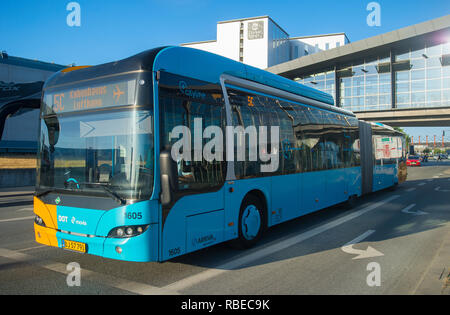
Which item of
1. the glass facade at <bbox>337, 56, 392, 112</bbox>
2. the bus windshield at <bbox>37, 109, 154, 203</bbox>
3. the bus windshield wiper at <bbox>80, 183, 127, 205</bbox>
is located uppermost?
the glass facade at <bbox>337, 56, 392, 112</bbox>

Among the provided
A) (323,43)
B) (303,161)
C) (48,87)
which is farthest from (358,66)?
(48,87)

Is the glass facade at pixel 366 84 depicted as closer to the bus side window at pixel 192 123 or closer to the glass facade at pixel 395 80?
the glass facade at pixel 395 80

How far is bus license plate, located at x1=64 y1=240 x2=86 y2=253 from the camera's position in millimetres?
4811

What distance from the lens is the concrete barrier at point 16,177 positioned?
2030 cm

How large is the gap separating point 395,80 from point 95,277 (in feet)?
152

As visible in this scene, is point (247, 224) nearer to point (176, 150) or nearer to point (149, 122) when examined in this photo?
point (176, 150)

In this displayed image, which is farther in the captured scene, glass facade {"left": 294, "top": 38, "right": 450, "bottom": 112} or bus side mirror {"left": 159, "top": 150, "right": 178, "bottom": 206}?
glass facade {"left": 294, "top": 38, "right": 450, "bottom": 112}

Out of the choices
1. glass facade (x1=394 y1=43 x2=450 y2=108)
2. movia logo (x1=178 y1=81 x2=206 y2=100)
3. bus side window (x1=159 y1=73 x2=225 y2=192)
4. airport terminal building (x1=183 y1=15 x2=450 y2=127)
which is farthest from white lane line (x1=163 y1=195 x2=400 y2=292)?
glass facade (x1=394 y1=43 x2=450 y2=108)

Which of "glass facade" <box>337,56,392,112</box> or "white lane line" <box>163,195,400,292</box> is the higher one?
"glass facade" <box>337,56,392,112</box>

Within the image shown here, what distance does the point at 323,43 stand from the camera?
77.6 meters

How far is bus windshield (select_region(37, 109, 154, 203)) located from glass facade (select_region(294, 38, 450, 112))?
1738 inches

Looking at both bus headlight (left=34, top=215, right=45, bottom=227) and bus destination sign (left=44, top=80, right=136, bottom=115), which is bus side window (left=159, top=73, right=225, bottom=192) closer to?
bus destination sign (left=44, top=80, right=136, bottom=115)

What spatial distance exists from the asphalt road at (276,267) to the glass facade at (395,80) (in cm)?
3849
